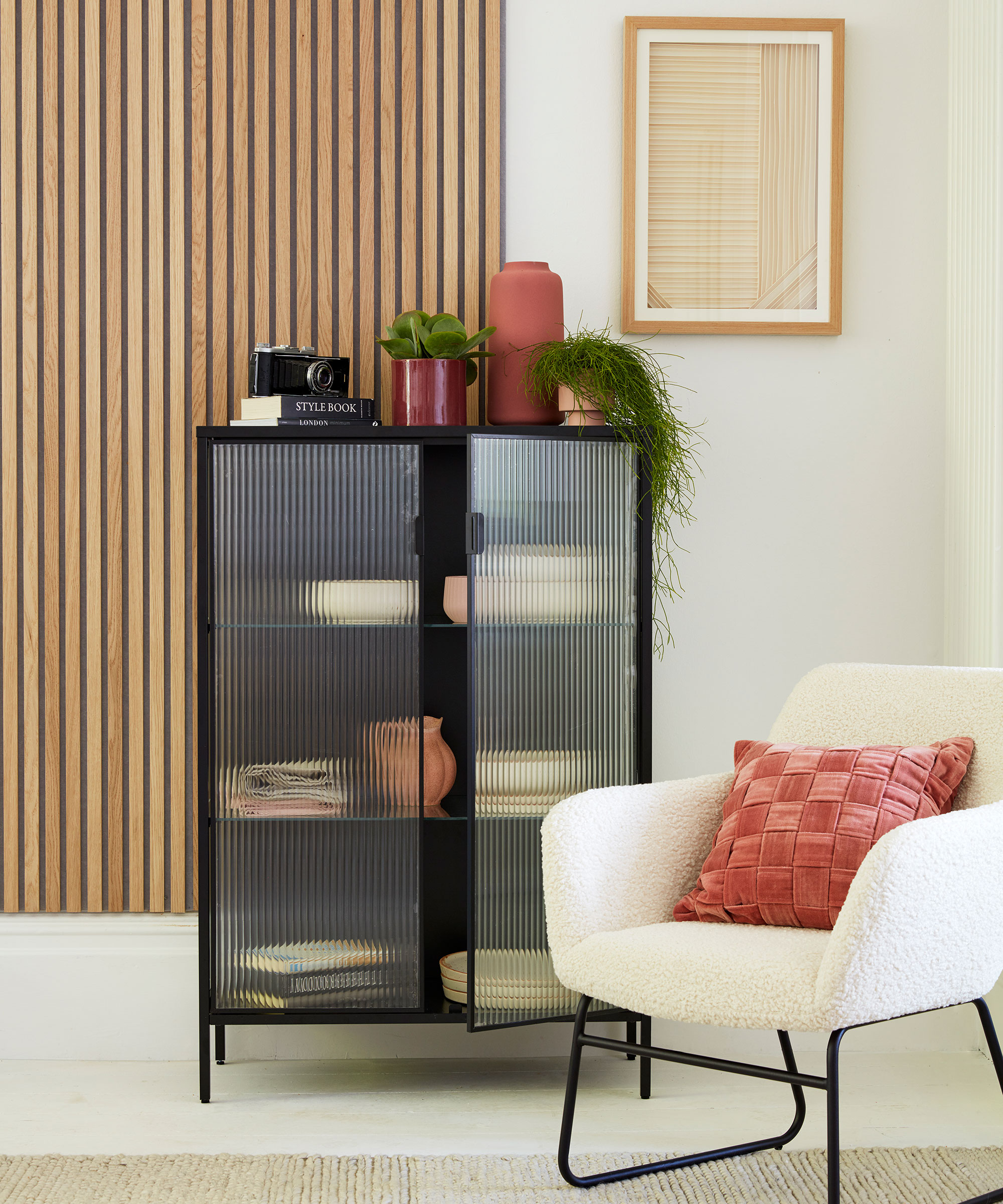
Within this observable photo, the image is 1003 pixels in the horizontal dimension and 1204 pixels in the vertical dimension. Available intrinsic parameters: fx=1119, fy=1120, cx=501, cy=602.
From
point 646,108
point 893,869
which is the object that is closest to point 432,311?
point 646,108

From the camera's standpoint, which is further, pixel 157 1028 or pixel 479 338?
pixel 157 1028

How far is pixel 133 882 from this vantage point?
2584 millimetres

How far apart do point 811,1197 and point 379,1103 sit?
0.87 metres

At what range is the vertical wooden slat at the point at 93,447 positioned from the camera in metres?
2.57

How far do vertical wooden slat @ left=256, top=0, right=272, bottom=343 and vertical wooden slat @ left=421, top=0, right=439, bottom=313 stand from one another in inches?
14.0

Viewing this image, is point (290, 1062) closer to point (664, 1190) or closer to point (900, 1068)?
point (664, 1190)

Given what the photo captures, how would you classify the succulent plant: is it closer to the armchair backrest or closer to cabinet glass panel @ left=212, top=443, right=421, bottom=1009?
cabinet glass panel @ left=212, top=443, right=421, bottom=1009

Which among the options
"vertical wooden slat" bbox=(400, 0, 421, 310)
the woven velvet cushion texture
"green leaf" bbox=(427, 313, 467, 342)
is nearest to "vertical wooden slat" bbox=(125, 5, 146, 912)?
"vertical wooden slat" bbox=(400, 0, 421, 310)

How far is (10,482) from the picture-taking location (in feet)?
8.48

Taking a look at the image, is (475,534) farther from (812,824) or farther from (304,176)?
(304,176)

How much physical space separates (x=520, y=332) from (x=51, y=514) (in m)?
1.16

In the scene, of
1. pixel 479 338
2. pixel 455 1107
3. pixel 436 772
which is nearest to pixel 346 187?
pixel 479 338

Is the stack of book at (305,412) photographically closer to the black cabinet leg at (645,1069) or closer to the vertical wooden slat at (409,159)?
the vertical wooden slat at (409,159)

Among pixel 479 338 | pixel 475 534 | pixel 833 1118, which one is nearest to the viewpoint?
pixel 833 1118
